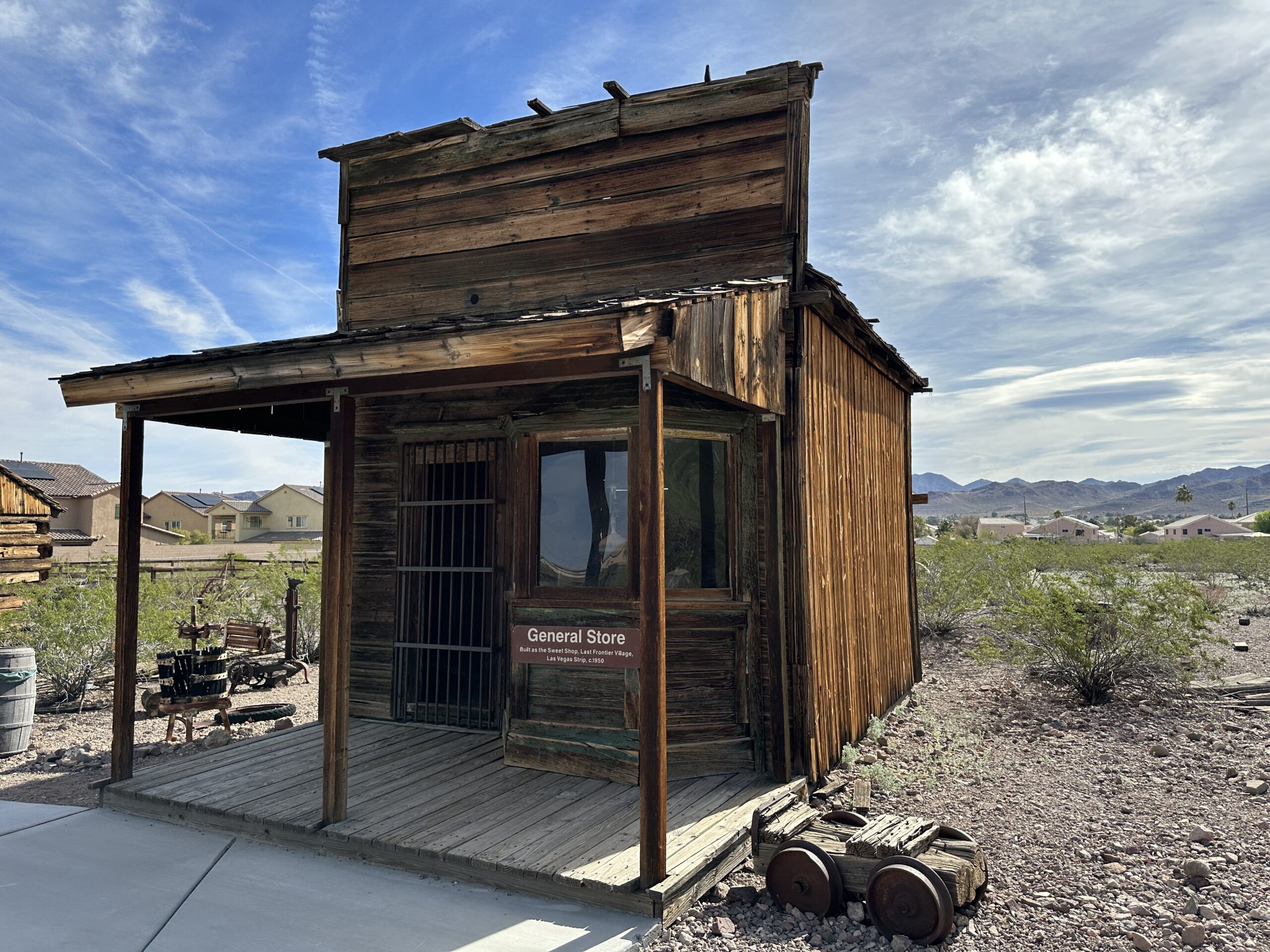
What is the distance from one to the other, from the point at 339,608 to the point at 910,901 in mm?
3286

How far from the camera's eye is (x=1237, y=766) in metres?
6.09

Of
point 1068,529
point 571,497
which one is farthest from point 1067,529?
point 571,497

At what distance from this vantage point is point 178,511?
2808 inches

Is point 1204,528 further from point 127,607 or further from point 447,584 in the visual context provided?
point 127,607

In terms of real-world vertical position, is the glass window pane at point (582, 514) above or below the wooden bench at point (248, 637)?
above

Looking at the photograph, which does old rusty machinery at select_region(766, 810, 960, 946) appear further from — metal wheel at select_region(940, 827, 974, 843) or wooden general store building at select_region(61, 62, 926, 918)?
wooden general store building at select_region(61, 62, 926, 918)

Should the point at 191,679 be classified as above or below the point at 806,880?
above

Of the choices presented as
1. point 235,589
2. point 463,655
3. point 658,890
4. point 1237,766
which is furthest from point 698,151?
point 235,589

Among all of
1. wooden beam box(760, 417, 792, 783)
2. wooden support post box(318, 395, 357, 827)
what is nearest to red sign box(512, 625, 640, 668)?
wooden support post box(318, 395, 357, 827)

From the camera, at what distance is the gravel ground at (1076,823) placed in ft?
12.7

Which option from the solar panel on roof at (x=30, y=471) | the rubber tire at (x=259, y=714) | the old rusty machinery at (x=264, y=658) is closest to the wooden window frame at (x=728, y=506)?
the rubber tire at (x=259, y=714)

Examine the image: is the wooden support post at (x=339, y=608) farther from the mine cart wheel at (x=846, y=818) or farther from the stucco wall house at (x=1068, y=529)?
the stucco wall house at (x=1068, y=529)

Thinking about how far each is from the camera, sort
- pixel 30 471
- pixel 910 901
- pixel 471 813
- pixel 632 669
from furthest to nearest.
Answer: pixel 30 471
pixel 632 669
pixel 471 813
pixel 910 901

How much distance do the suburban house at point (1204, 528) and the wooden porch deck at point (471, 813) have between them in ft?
361
